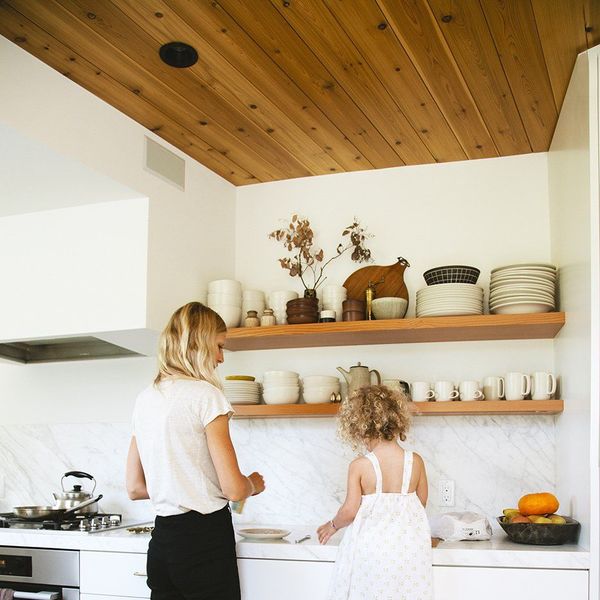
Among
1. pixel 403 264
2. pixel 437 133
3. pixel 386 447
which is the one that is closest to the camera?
pixel 386 447

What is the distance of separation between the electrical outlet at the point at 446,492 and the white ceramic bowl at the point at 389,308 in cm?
75

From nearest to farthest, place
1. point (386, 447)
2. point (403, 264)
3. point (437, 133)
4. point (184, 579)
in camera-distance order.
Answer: point (184, 579), point (386, 447), point (437, 133), point (403, 264)

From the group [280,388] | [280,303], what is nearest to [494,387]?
[280,388]

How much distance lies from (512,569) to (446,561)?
8.7 inches

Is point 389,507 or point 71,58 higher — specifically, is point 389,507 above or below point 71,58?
below

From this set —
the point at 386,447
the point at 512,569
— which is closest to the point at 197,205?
the point at 386,447

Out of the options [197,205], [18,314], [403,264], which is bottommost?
[18,314]

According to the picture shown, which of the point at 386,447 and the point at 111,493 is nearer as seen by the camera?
the point at 386,447

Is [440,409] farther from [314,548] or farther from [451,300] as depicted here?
[314,548]

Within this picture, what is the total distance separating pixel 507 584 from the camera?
108 inches

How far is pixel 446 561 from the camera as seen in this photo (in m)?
2.81

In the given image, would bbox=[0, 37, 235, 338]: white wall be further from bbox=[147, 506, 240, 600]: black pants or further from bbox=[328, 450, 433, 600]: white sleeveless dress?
bbox=[328, 450, 433, 600]: white sleeveless dress

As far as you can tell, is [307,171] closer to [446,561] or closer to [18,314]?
[18,314]

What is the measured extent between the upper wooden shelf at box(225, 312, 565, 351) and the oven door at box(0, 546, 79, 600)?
3.81ft
